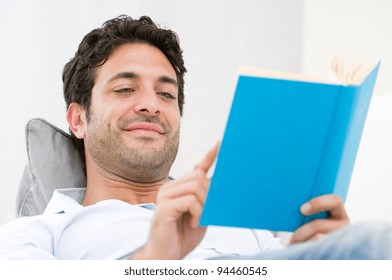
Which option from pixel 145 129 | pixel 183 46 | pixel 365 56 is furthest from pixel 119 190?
pixel 365 56

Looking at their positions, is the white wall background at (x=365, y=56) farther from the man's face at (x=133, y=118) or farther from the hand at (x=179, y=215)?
the hand at (x=179, y=215)

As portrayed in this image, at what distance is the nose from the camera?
4.78ft

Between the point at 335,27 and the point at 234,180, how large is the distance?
1874 millimetres

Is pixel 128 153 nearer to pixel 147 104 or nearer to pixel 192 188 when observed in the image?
pixel 147 104

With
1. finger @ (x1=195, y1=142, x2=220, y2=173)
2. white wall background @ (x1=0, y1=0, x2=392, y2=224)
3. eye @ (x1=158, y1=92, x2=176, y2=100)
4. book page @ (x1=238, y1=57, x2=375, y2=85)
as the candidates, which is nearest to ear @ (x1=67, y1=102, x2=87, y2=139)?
eye @ (x1=158, y1=92, x2=176, y2=100)

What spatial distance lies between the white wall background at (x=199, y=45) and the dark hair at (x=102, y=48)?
0.67 meters

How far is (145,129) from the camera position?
1462mm

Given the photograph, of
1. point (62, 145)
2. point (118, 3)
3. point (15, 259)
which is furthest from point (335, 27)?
point (15, 259)

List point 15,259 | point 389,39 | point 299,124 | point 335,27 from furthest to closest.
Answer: point 335,27 → point 389,39 → point 15,259 → point 299,124

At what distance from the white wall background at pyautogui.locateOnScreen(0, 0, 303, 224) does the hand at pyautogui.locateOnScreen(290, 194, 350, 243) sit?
1.52m

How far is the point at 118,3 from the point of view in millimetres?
2436

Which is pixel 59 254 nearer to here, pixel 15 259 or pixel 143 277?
pixel 15 259

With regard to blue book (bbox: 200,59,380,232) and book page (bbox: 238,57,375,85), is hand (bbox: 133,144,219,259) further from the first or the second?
book page (bbox: 238,57,375,85)

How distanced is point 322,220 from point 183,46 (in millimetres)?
1727
